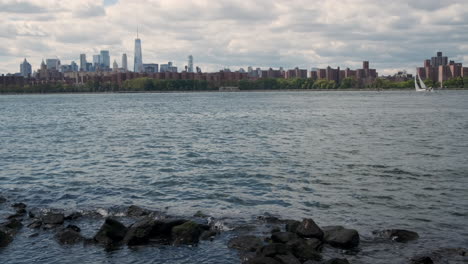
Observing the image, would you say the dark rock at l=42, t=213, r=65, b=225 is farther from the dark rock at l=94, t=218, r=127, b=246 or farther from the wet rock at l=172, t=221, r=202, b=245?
the wet rock at l=172, t=221, r=202, b=245

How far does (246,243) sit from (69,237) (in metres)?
5.16

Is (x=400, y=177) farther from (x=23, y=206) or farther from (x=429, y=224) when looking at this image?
(x=23, y=206)

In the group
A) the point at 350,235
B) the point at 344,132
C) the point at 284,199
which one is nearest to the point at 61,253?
the point at 350,235

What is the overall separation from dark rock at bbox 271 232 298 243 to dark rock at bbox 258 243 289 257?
1.00m

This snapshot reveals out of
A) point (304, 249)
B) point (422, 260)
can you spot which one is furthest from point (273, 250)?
point (422, 260)

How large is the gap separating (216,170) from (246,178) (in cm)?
300

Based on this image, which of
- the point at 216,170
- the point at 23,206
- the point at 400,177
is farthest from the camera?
Answer: the point at 216,170

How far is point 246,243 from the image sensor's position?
14859mm

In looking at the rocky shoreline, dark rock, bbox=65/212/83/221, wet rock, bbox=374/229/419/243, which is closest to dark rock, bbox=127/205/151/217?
the rocky shoreline

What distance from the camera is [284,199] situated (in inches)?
827

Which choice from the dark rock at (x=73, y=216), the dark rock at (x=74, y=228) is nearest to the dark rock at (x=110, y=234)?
the dark rock at (x=74, y=228)

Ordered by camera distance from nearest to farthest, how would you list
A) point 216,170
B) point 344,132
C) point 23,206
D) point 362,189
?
point 23,206
point 362,189
point 216,170
point 344,132

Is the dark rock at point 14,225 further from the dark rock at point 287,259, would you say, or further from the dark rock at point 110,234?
the dark rock at point 287,259

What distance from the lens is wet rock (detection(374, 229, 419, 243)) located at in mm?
15602
